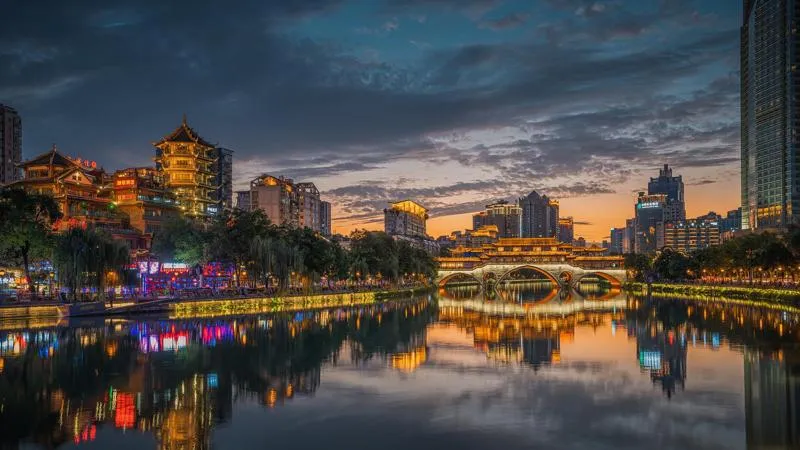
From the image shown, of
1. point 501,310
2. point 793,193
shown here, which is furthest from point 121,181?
point 793,193

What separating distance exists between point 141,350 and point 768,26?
114332mm

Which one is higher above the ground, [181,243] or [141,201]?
[141,201]

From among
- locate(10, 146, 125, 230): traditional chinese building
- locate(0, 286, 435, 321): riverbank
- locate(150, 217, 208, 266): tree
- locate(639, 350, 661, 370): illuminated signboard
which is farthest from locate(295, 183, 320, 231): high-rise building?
locate(639, 350, 661, 370): illuminated signboard

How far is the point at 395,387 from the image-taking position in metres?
24.5

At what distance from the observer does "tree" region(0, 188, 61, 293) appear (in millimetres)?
45938

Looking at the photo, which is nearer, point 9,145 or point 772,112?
point 9,145

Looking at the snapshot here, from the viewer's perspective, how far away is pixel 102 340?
3569 centimetres

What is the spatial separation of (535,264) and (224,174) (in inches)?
2456

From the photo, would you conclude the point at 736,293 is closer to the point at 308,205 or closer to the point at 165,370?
the point at 165,370

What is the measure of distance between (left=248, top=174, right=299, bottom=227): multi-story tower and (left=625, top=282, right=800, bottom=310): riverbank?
71207 millimetres

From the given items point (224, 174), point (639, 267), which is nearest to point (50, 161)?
point (224, 174)

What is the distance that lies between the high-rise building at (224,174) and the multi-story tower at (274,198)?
6.23 metres

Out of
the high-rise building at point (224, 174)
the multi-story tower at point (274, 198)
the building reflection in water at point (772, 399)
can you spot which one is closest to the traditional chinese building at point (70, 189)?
the building reflection in water at point (772, 399)

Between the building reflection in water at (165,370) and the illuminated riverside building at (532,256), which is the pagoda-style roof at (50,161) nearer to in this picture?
the building reflection in water at (165,370)
